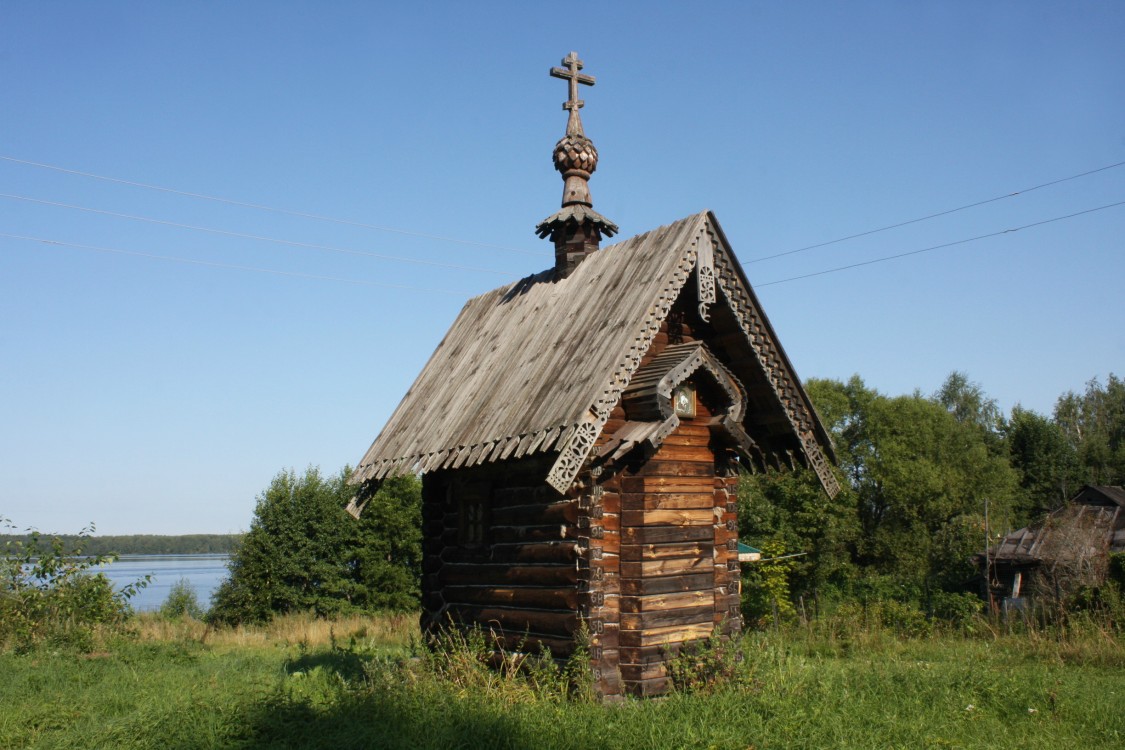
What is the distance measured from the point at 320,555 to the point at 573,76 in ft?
97.9

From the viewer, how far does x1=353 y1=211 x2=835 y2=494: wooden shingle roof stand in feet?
32.7

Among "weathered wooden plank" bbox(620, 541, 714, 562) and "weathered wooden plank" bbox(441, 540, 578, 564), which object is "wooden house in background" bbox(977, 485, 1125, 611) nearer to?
"weathered wooden plank" bbox(620, 541, 714, 562)

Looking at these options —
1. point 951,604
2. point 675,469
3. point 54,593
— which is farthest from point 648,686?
point 951,604

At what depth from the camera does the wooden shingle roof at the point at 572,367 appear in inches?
392

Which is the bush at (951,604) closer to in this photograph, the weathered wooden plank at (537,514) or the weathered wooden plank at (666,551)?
the weathered wooden plank at (666,551)

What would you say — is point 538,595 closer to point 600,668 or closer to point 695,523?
point 600,668

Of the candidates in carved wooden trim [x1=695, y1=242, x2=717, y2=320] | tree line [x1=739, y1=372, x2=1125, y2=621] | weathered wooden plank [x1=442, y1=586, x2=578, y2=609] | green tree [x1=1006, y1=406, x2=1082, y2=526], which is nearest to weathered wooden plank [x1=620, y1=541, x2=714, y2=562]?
weathered wooden plank [x1=442, y1=586, x2=578, y2=609]

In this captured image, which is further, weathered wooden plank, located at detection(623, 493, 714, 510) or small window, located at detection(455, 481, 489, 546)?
small window, located at detection(455, 481, 489, 546)

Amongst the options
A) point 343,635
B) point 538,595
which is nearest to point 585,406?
point 538,595

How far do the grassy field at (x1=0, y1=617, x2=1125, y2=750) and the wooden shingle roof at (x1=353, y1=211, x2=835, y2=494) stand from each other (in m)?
2.49

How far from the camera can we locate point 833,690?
10.7 metres

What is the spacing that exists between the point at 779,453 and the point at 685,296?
2.89 metres

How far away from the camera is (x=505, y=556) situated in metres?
11.5

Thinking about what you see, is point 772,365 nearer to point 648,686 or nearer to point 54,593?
point 648,686
